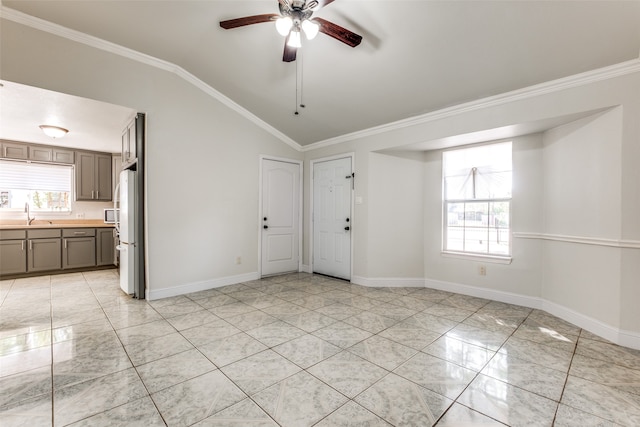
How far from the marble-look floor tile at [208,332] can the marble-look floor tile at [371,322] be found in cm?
124

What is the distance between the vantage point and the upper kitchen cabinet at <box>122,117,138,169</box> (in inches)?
144

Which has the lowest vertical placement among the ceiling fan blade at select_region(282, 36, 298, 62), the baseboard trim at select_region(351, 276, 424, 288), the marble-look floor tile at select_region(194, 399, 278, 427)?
the marble-look floor tile at select_region(194, 399, 278, 427)

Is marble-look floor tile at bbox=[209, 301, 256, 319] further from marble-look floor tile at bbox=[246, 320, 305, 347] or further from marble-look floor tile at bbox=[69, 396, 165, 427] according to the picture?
marble-look floor tile at bbox=[69, 396, 165, 427]

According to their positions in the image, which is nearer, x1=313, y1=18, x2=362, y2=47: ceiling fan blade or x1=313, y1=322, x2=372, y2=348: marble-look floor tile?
x1=313, y1=18, x2=362, y2=47: ceiling fan blade

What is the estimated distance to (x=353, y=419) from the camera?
1.60 meters

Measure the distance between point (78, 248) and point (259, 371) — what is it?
16.9 feet

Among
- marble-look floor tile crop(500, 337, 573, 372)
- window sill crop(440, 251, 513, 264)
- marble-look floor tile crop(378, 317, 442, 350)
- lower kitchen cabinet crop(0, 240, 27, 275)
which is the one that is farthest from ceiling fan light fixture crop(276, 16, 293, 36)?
lower kitchen cabinet crop(0, 240, 27, 275)

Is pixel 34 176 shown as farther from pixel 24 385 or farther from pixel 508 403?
pixel 508 403

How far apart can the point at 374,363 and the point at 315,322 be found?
954 mm

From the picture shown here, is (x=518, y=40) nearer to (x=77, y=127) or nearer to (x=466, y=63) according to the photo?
(x=466, y=63)

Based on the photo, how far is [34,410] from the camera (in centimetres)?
165

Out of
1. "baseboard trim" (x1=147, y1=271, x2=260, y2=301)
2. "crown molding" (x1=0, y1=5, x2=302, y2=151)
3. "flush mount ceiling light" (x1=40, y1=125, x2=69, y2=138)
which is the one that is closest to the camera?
"crown molding" (x1=0, y1=5, x2=302, y2=151)

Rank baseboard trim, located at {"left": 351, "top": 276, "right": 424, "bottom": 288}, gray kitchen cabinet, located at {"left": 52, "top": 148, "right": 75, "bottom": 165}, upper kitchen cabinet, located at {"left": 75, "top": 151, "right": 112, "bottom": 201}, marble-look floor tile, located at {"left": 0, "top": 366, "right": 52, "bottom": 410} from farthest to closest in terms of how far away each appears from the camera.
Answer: upper kitchen cabinet, located at {"left": 75, "top": 151, "right": 112, "bottom": 201} < gray kitchen cabinet, located at {"left": 52, "top": 148, "right": 75, "bottom": 165} < baseboard trim, located at {"left": 351, "top": 276, "right": 424, "bottom": 288} < marble-look floor tile, located at {"left": 0, "top": 366, "right": 52, "bottom": 410}

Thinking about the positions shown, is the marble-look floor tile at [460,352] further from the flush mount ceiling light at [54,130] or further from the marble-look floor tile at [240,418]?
the flush mount ceiling light at [54,130]
